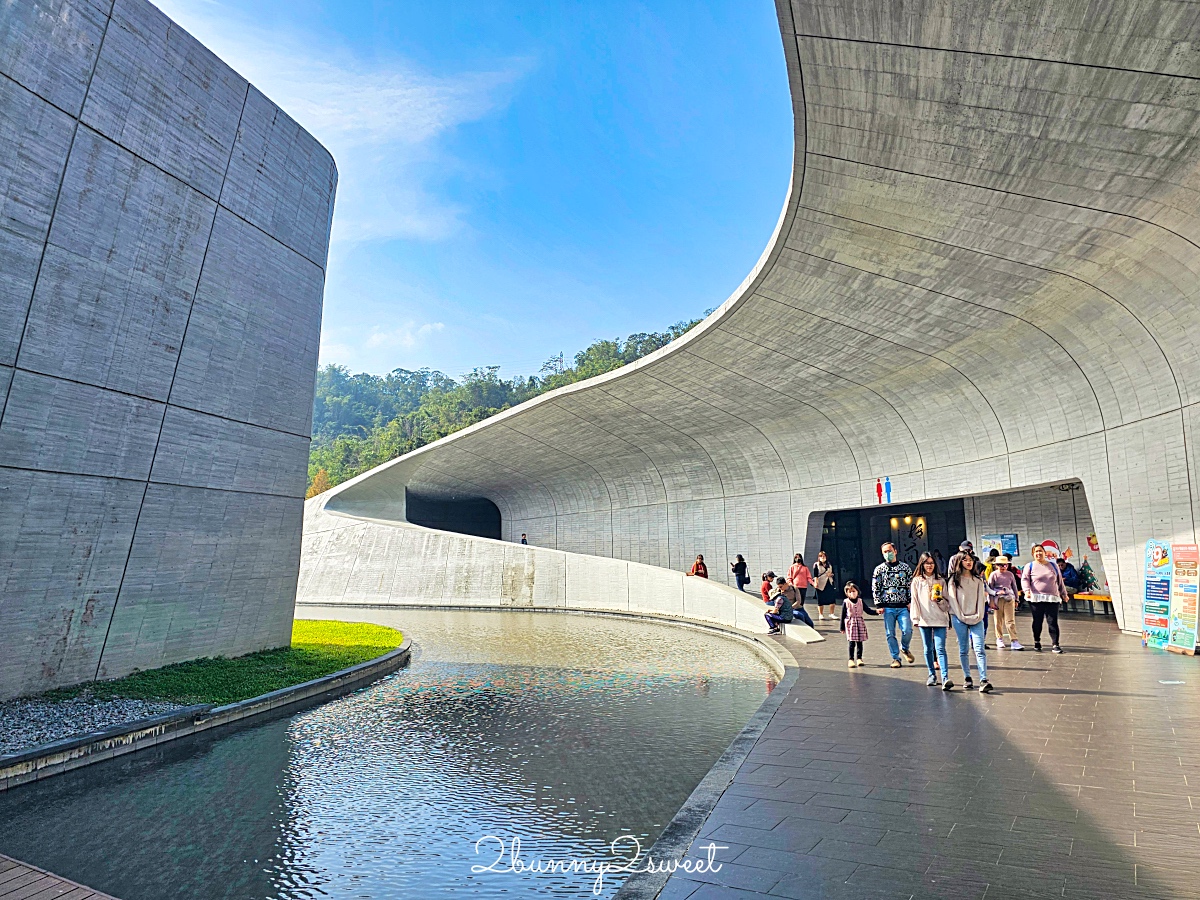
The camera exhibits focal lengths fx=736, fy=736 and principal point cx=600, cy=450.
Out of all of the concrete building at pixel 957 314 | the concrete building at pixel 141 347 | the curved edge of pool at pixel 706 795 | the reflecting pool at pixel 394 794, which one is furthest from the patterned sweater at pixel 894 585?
the concrete building at pixel 141 347

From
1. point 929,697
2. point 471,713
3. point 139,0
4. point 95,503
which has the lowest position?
point 471,713

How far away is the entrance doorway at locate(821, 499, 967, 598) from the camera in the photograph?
19.1 m

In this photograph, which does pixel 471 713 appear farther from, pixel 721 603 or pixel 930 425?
pixel 930 425

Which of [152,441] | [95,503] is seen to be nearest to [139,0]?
[152,441]

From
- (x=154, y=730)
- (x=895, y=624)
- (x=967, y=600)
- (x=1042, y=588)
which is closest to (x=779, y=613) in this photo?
(x=895, y=624)

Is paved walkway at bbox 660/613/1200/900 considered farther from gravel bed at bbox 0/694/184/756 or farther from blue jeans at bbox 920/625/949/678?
gravel bed at bbox 0/694/184/756

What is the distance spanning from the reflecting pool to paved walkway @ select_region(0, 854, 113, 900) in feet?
0.47

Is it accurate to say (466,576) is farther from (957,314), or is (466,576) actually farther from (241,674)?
(957,314)

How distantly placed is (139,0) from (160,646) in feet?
26.4

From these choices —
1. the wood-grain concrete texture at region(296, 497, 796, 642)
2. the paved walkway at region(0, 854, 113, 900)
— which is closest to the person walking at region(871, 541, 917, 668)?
the wood-grain concrete texture at region(296, 497, 796, 642)

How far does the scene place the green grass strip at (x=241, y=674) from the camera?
26.4ft

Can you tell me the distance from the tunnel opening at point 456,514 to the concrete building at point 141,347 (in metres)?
23.0

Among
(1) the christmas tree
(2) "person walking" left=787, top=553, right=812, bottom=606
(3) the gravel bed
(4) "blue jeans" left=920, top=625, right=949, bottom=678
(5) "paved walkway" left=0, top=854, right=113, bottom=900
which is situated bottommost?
(5) "paved walkway" left=0, top=854, right=113, bottom=900

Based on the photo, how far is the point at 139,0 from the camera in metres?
8.95
